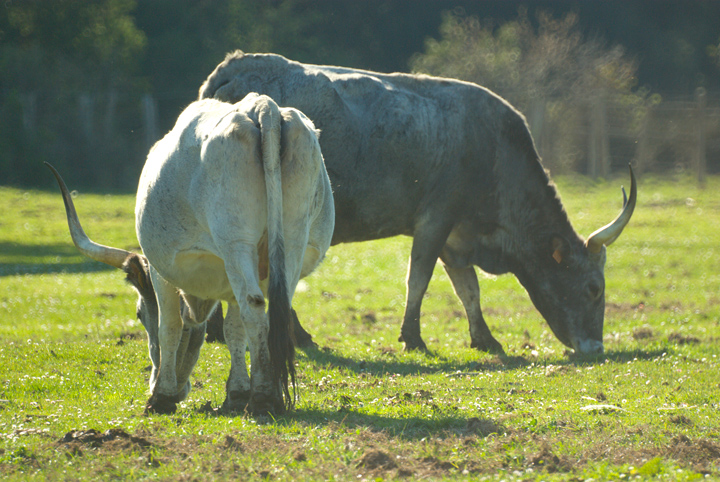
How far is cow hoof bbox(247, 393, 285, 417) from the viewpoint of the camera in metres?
4.91

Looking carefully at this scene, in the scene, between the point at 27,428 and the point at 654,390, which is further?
the point at 654,390

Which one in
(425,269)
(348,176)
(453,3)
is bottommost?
(425,269)

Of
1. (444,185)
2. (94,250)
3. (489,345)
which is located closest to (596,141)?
(489,345)

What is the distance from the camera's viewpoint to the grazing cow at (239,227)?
4746 mm

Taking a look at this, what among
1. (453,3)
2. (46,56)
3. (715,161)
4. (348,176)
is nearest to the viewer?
(348,176)

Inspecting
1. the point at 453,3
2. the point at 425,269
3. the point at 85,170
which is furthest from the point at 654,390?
the point at 453,3

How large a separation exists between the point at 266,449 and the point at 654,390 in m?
3.42

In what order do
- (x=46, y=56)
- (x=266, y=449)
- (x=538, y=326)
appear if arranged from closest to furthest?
A: 1. (x=266, y=449)
2. (x=538, y=326)
3. (x=46, y=56)

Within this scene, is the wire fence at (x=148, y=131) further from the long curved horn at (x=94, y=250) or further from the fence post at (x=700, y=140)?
the long curved horn at (x=94, y=250)

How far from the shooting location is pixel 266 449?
427cm

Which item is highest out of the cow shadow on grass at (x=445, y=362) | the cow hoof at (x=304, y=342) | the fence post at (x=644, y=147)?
the fence post at (x=644, y=147)

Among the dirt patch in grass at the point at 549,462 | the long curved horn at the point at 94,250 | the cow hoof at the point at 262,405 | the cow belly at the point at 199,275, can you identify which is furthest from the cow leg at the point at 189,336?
the dirt patch in grass at the point at 549,462

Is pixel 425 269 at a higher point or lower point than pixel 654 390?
higher

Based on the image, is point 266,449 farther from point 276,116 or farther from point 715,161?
point 715,161
